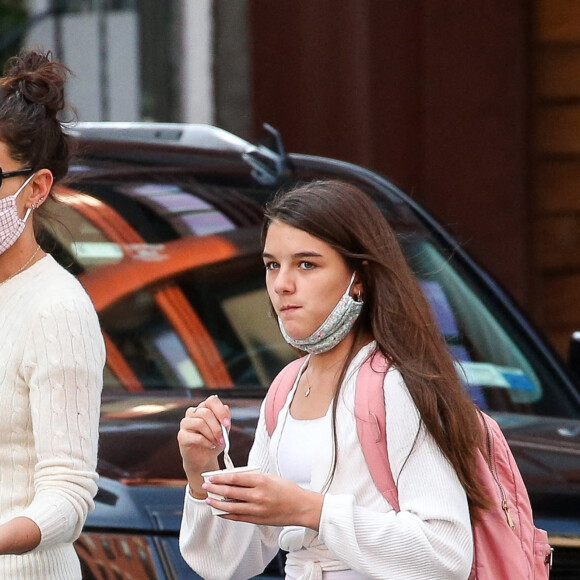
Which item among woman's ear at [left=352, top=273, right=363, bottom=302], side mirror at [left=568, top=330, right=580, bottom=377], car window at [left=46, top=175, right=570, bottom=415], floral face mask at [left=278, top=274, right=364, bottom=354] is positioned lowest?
side mirror at [left=568, top=330, right=580, bottom=377]

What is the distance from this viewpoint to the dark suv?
414 cm

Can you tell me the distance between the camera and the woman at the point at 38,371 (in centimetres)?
224

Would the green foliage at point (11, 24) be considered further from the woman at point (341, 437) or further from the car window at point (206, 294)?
the woman at point (341, 437)

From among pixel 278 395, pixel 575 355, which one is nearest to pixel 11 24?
pixel 575 355

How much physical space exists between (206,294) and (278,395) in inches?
75.6

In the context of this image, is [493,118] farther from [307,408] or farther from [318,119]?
[307,408]

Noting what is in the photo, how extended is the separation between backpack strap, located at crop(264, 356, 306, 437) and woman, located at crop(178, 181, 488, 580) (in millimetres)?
20

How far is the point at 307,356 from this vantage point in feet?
8.25

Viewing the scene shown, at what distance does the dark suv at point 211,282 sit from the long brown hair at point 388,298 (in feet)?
4.43

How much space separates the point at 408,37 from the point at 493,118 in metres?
0.71

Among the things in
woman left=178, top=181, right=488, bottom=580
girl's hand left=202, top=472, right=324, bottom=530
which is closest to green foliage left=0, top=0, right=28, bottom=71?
woman left=178, top=181, right=488, bottom=580

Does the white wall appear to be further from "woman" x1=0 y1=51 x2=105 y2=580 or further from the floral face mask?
the floral face mask

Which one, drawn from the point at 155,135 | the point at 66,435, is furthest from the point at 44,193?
the point at 155,135

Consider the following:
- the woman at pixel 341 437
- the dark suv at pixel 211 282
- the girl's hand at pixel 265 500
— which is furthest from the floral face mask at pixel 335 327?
the dark suv at pixel 211 282
